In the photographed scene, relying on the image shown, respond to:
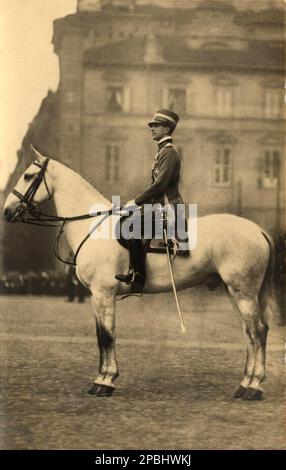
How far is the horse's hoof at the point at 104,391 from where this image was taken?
18.1 ft

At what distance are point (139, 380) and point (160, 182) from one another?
1.92 metres

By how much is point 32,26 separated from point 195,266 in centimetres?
291

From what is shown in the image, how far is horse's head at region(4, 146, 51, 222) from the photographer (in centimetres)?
560

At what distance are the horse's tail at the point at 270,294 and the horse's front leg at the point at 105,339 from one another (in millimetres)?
1420

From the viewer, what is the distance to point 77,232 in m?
5.65

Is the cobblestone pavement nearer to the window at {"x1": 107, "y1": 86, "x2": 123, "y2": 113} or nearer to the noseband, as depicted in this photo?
the noseband

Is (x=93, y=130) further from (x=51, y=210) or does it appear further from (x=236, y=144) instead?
(x=236, y=144)

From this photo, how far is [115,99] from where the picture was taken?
20.5ft

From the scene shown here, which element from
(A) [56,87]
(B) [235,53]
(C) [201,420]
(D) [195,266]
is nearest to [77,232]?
(D) [195,266]

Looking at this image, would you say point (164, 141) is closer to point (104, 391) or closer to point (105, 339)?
point (105, 339)

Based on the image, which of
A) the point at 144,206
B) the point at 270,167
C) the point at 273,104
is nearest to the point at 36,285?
the point at 144,206

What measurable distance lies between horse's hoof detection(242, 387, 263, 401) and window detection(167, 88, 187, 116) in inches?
113

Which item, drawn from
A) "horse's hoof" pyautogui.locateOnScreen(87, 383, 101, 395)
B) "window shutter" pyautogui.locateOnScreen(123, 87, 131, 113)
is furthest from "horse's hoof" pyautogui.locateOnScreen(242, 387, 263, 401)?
"window shutter" pyautogui.locateOnScreen(123, 87, 131, 113)

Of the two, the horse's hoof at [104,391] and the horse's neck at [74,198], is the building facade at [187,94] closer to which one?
the horse's neck at [74,198]
